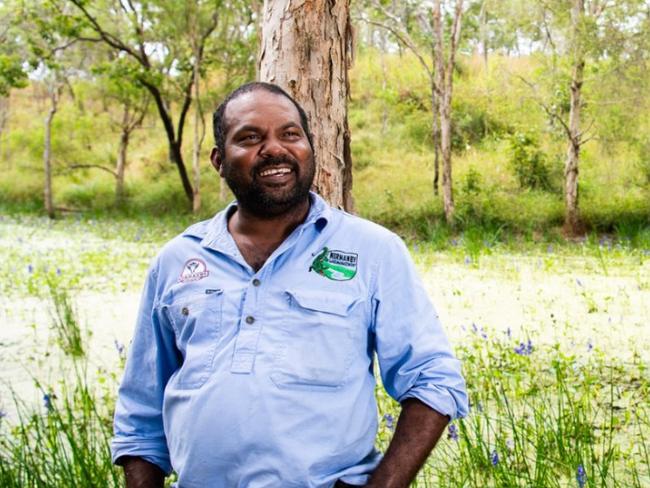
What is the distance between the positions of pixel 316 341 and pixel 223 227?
1.30 ft

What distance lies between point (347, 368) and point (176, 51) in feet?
52.1

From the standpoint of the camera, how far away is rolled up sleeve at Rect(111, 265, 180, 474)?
1.67 m

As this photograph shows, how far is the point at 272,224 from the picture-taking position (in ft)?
5.62

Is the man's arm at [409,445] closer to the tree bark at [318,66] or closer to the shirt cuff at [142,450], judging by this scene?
the shirt cuff at [142,450]

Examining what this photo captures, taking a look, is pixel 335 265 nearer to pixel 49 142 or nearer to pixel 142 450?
pixel 142 450

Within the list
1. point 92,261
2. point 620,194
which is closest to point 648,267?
point 620,194

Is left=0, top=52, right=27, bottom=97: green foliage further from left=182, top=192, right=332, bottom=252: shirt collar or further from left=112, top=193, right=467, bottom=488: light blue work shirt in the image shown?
left=112, top=193, right=467, bottom=488: light blue work shirt

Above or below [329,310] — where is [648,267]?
below

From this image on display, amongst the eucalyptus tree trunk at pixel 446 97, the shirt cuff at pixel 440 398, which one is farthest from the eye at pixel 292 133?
the eucalyptus tree trunk at pixel 446 97

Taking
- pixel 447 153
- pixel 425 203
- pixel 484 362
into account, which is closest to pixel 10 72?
pixel 425 203

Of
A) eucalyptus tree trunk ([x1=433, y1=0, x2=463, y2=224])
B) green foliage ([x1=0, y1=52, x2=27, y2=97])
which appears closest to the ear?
eucalyptus tree trunk ([x1=433, y1=0, x2=463, y2=224])

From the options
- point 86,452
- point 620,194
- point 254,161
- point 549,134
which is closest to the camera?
point 254,161

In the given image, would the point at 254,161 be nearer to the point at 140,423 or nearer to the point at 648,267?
the point at 140,423

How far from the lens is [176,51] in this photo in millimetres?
16266
